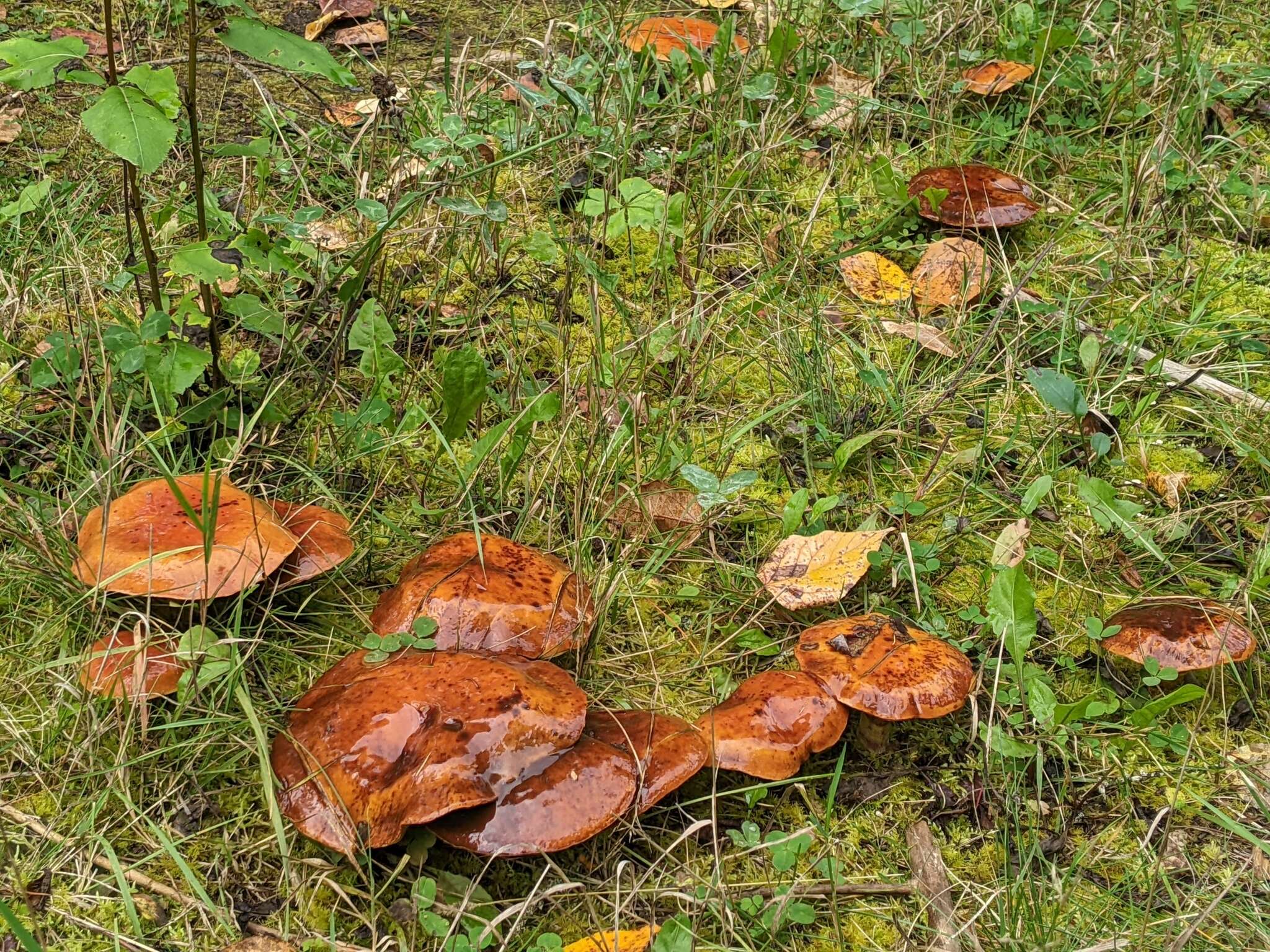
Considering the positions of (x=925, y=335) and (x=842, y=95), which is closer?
(x=925, y=335)

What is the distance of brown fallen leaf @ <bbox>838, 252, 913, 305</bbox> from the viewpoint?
3932 millimetres

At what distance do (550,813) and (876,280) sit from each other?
8.22 feet

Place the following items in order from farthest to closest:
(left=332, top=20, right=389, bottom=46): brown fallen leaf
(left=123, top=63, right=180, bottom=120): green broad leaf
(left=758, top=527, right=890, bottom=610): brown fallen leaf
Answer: (left=332, top=20, right=389, bottom=46): brown fallen leaf → (left=758, top=527, right=890, bottom=610): brown fallen leaf → (left=123, top=63, right=180, bottom=120): green broad leaf

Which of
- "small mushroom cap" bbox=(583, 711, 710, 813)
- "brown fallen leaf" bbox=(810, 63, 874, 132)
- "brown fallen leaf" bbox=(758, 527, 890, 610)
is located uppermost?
"brown fallen leaf" bbox=(810, 63, 874, 132)

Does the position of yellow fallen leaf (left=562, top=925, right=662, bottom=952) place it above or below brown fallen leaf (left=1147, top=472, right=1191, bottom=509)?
below

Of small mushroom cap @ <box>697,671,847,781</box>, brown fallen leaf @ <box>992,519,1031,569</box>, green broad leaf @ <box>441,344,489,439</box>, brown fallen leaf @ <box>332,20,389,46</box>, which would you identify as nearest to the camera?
small mushroom cap @ <box>697,671,847,781</box>

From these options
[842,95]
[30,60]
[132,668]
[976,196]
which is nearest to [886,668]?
[132,668]

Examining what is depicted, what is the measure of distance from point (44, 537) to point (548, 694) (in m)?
1.43

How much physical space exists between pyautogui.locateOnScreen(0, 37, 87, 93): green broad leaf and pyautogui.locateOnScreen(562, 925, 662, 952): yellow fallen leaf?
2.25 meters

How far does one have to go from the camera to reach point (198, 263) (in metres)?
2.81

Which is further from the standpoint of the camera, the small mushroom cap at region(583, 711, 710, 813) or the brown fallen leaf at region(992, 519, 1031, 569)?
the brown fallen leaf at region(992, 519, 1031, 569)

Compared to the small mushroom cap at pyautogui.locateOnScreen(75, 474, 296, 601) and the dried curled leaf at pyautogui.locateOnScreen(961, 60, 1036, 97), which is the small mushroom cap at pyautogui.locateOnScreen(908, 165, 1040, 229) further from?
the small mushroom cap at pyautogui.locateOnScreen(75, 474, 296, 601)

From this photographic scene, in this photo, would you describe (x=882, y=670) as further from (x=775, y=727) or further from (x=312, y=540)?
(x=312, y=540)

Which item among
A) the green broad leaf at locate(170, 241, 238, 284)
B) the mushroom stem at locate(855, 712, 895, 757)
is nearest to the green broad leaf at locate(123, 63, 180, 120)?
the green broad leaf at locate(170, 241, 238, 284)
